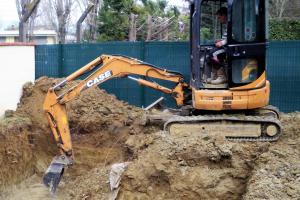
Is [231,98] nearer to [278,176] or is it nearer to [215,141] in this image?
[215,141]

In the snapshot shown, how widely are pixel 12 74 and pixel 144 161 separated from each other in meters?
6.91

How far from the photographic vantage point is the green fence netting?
12805 millimetres

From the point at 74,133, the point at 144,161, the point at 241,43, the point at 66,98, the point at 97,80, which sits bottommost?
the point at 74,133

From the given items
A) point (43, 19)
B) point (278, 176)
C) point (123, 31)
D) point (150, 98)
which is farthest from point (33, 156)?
point (43, 19)

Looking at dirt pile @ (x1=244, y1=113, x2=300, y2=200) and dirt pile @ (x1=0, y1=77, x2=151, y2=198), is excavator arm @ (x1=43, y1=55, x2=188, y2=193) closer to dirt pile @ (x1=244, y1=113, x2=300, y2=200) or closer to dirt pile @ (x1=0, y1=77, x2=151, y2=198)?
dirt pile @ (x1=0, y1=77, x2=151, y2=198)

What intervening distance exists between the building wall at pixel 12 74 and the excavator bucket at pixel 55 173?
4.45 metres

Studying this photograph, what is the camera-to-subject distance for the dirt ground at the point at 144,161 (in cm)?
670

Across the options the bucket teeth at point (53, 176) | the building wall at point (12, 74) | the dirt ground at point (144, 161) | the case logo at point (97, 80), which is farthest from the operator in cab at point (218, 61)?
the building wall at point (12, 74)

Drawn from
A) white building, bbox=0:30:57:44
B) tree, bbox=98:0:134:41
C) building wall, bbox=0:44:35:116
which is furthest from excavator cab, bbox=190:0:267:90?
white building, bbox=0:30:57:44

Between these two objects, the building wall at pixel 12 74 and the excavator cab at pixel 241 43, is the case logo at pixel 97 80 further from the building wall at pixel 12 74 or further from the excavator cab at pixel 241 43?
the building wall at pixel 12 74

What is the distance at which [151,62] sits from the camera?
13.7 meters

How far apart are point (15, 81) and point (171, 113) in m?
5.26

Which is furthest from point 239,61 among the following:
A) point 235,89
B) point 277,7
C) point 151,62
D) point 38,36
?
point 38,36

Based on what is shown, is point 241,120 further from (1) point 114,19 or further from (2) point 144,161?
(1) point 114,19
